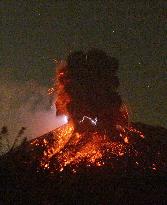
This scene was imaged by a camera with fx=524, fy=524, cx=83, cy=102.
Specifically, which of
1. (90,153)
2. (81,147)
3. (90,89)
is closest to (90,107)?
(90,89)

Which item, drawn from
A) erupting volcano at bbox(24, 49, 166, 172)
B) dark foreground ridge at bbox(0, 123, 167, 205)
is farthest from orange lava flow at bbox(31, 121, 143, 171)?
dark foreground ridge at bbox(0, 123, 167, 205)

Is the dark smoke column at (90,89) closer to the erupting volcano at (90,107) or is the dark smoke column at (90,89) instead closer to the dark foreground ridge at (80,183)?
the erupting volcano at (90,107)

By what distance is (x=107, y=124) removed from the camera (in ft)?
111

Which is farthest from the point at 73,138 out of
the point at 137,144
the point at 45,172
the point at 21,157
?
the point at 21,157

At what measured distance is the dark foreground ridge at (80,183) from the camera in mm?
22531

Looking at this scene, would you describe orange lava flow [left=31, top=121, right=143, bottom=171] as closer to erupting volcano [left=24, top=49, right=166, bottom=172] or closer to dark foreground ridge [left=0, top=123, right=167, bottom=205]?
erupting volcano [left=24, top=49, right=166, bottom=172]

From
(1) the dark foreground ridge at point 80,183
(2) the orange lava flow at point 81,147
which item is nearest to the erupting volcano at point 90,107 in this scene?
(2) the orange lava flow at point 81,147

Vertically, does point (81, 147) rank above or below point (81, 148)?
above

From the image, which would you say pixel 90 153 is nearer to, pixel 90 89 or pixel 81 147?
pixel 81 147

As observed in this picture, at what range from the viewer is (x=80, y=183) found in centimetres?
2755

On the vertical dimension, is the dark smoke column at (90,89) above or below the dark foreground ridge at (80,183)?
above

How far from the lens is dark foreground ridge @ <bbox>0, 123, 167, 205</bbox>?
73.9 ft

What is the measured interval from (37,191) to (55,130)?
11.2 m

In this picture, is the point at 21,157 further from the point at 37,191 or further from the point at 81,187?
the point at 81,187
